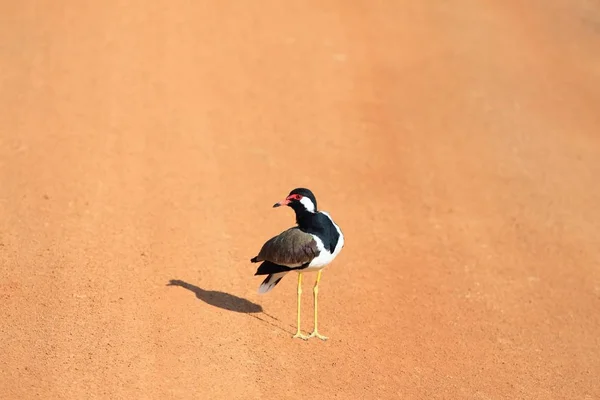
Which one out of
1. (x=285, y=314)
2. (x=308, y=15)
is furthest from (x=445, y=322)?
(x=308, y=15)

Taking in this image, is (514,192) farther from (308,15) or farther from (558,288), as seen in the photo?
(308,15)

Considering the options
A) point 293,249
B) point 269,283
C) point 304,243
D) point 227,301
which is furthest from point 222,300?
point 304,243

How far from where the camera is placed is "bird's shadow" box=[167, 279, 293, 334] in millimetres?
11000

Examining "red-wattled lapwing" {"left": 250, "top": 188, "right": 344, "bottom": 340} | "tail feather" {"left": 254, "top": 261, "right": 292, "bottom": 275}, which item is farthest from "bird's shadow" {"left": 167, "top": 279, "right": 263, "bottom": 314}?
"red-wattled lapwing" {"left": 250, "top": 188, "right": 344, "bottom": 340}

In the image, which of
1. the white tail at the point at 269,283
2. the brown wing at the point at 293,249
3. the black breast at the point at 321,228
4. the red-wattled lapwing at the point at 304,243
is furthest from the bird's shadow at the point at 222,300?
the black breast at the point at 321,228

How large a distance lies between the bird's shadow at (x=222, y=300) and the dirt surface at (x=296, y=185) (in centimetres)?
3

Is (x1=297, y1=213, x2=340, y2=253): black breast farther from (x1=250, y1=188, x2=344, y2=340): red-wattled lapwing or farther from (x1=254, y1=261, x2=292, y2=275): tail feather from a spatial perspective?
(x1=254, y1=261, x2=292, y2=275): tail feather

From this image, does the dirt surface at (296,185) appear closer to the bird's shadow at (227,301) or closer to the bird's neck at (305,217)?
the bird's shadow at (227,301)

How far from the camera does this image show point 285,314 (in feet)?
36.6

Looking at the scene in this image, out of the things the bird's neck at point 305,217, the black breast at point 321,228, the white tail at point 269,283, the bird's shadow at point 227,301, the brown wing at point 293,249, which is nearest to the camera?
the brown wing at point 293,249

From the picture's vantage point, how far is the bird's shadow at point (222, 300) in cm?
1109

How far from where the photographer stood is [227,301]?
1123cm

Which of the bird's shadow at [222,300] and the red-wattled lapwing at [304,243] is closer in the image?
the red-wattled lapwing at [304,243]

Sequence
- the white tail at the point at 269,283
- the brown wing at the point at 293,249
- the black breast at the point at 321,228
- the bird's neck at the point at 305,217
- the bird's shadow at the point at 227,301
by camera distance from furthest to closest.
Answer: the bird's shadow at the point at 227,301, the white tail at the point at 269,283, the bird's neck at the point at 305,217, the black breast at the point at 321,228, the brown wing at the point at 293,249
